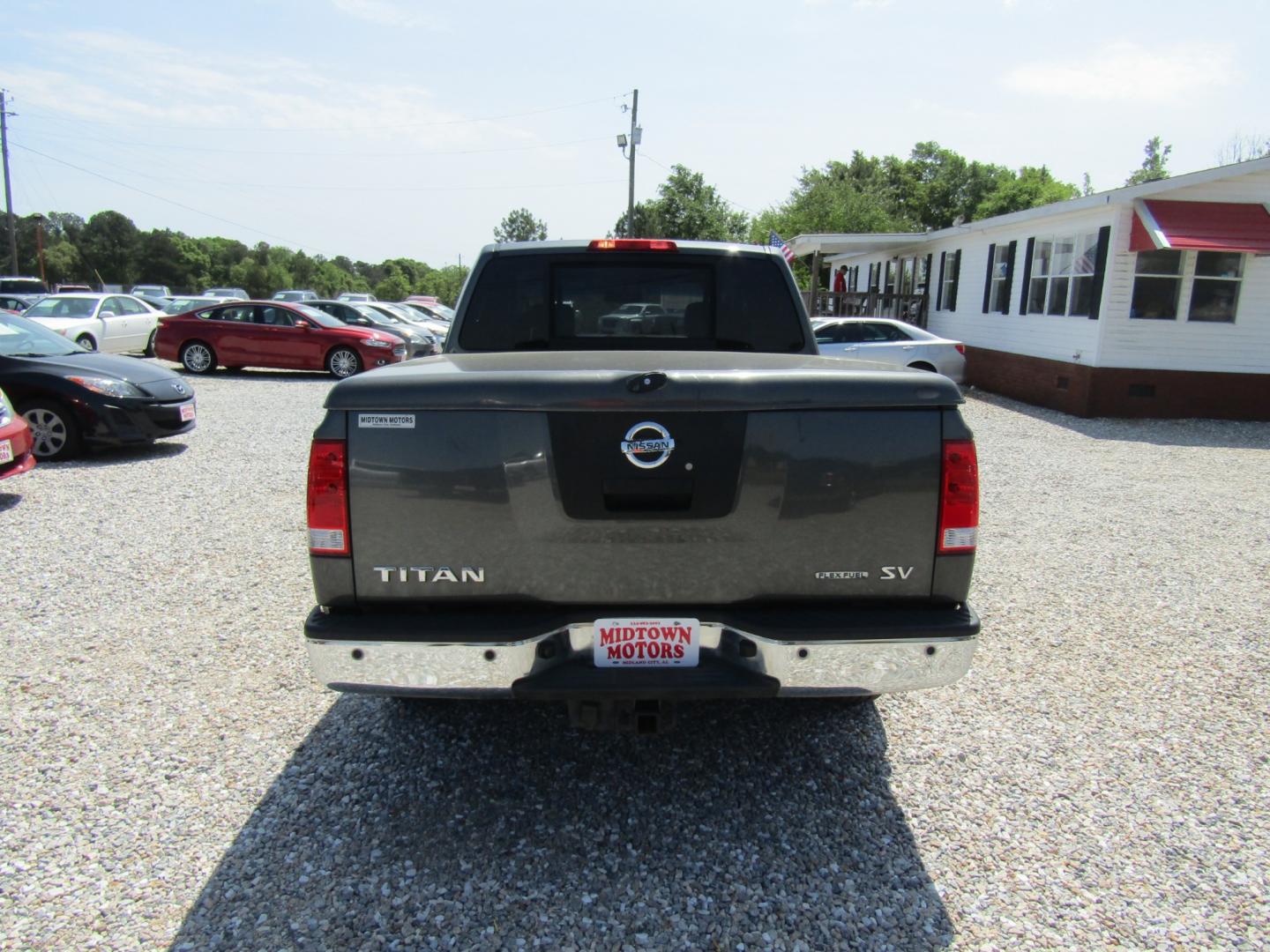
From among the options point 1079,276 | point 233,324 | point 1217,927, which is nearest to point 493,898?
point 1217,927

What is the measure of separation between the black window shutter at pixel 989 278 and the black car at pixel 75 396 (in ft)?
52.7

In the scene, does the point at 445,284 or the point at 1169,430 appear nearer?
the point at 1169,430

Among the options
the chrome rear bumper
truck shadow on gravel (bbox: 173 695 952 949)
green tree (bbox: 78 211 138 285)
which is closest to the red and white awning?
truck shadow on gravel (bbox: 173 695 952 949)

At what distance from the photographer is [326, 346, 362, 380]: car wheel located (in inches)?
678

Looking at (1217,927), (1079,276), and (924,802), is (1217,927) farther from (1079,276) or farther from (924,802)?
(1079,276)

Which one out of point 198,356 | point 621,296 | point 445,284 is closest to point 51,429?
point 621,296

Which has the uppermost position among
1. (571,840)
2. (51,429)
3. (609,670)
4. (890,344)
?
(890,344)

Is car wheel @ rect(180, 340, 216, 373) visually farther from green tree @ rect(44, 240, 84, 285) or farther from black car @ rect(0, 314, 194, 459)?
green tree @ rect(44, 240, 84, 285)

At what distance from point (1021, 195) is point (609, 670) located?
6642 centimetres

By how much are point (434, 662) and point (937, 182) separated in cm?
7675

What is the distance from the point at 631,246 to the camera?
156 inches

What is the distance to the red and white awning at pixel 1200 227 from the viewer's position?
12680 mm

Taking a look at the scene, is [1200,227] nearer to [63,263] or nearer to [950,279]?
[950,279]

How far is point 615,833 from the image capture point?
2.87 metres
